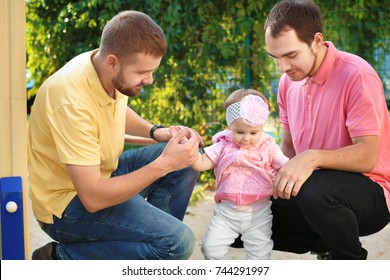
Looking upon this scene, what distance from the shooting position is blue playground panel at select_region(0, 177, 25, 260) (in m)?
2.71

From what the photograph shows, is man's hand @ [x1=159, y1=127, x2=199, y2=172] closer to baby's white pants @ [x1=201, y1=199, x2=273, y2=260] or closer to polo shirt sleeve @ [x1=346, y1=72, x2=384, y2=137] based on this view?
baby's white pants @ [x1=201, y1=199, x2=273, y2=260]

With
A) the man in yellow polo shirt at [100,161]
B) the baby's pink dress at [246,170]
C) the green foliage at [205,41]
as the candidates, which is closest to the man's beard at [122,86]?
the man in yellow polo shirt at [100,161]

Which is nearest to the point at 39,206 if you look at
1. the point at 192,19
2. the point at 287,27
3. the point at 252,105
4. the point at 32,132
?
the point at 32,132

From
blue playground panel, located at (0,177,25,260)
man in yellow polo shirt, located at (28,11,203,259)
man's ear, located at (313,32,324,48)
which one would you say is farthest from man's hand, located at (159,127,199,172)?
man's ear, located at (313,32,324,48)

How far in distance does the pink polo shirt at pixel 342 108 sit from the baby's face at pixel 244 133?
27 centimetres

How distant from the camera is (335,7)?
6.33m

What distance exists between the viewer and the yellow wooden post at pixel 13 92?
→ 2.74 m

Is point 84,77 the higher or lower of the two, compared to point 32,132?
higher

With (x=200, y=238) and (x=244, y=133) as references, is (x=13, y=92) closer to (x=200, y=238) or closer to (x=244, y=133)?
(x=244, y=133)

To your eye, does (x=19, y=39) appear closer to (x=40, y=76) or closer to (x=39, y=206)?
(x=39, y=206)

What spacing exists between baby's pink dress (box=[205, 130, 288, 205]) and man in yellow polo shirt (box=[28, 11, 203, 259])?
219 millimetres

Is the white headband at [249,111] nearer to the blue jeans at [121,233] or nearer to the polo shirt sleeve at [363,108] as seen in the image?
the polo shirt sleeve at [363,108]

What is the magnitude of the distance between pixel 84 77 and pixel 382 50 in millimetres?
4152

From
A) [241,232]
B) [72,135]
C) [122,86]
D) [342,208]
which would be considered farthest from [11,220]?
[342,208]
